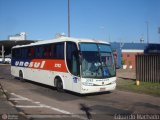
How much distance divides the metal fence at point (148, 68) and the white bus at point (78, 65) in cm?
681

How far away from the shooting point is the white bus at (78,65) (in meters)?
15.9

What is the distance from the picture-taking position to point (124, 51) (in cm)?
6644

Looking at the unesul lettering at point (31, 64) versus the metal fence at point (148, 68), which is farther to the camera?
the metal fence at point (148, 68)

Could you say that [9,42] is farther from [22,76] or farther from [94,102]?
[94,102]

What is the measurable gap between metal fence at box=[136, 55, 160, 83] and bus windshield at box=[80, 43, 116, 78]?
691cm

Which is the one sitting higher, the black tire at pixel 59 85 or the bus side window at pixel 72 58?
the bus side window at pixel 72 58

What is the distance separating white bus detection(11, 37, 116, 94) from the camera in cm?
1593

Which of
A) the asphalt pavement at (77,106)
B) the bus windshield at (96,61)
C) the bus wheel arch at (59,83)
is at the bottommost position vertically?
the asphalt pavement at (77,106)

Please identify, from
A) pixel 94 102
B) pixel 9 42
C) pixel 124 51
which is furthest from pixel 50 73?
pixel 9 42

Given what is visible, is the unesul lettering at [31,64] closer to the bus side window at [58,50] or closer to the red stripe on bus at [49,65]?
the red stripe on bus at [49,65]

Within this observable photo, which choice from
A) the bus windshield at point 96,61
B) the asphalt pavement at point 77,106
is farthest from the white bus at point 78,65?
the asphalt pavement at point 77,106

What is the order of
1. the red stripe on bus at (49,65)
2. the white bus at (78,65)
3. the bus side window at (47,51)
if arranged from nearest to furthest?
the white bus at (78,65)
the red stripe on bus at (49,65)
the bus side window at (47,51)

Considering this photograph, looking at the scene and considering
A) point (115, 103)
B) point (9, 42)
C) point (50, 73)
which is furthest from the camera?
point (9, 42)

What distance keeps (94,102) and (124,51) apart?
52.8 metres
